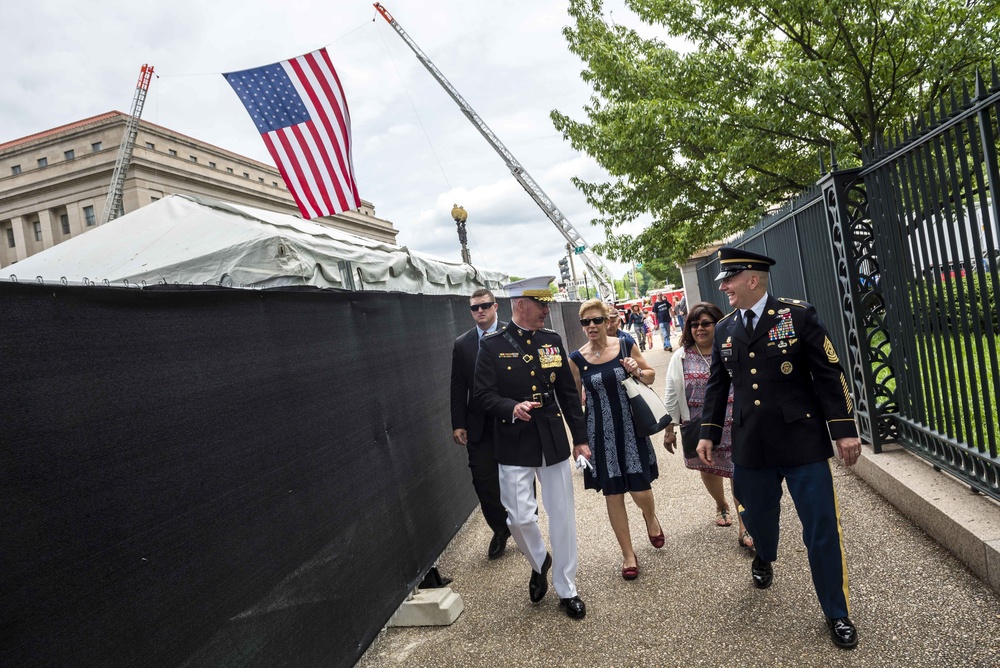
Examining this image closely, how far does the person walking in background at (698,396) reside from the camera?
4816 millimetres

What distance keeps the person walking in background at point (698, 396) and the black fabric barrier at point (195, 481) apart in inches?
83.2

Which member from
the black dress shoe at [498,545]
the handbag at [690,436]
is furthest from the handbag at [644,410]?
the black dress shoe at [498,545]

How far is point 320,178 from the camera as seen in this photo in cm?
848

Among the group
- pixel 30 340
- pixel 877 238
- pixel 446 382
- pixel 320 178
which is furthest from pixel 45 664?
pixel 320 178

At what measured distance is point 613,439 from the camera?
189 inches

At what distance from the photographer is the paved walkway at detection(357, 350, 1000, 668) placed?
3215 mm

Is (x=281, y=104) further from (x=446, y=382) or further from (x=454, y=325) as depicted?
(x=446, y=382)

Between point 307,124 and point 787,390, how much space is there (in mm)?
6761

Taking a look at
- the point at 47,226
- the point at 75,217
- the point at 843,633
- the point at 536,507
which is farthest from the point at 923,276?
the point at 47,226

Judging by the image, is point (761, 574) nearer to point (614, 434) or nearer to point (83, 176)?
point (614, 434)

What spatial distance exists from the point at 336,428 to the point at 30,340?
2.01 metres

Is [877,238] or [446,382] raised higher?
[877,238]

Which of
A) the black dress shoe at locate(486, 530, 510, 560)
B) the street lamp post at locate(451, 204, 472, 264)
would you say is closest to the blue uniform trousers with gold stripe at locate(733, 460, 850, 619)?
the black dress shoe at locate(486, 530, 510, 560)

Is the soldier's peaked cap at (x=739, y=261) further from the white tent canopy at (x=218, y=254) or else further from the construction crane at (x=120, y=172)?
the construction crane at (x=120, y=172)
